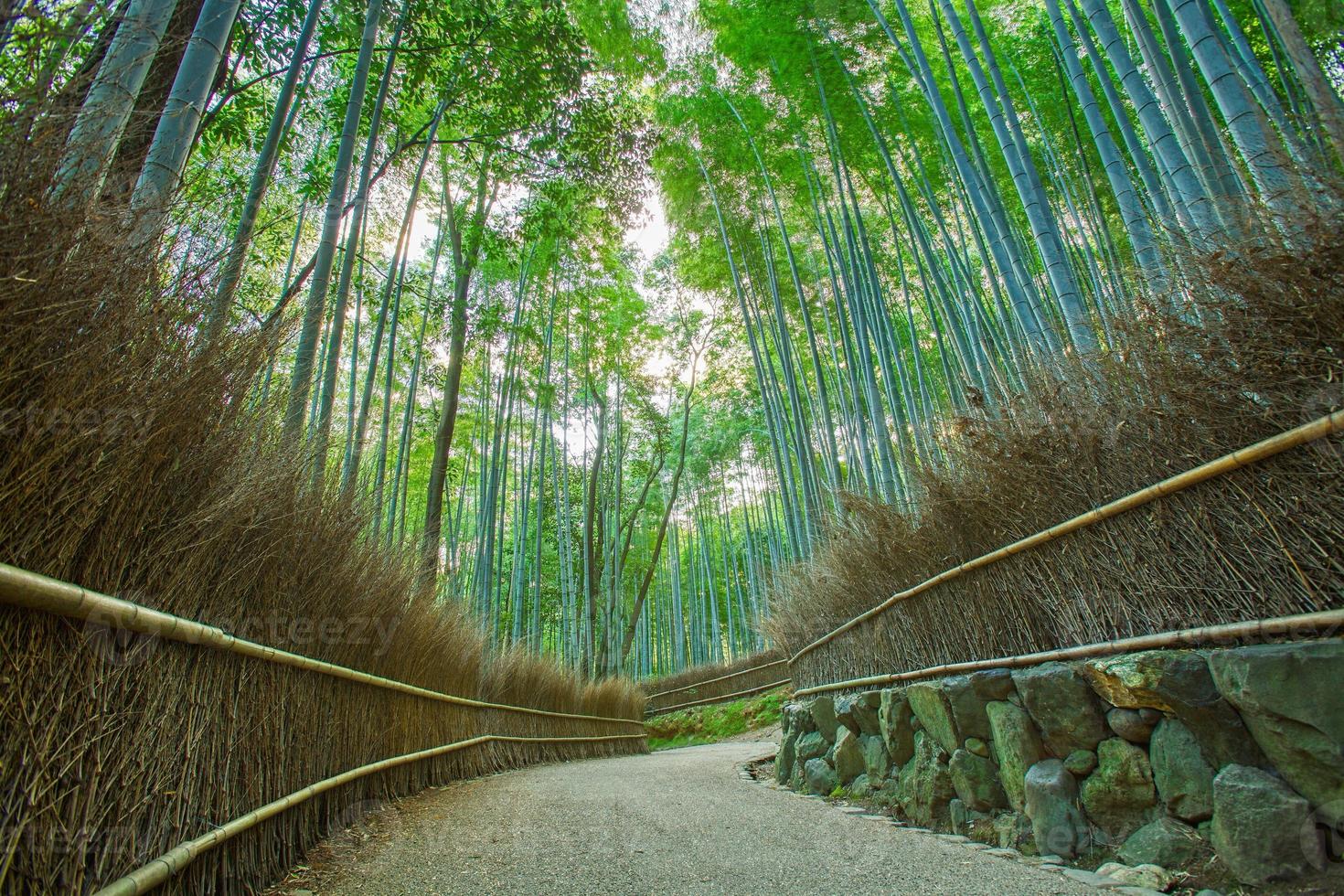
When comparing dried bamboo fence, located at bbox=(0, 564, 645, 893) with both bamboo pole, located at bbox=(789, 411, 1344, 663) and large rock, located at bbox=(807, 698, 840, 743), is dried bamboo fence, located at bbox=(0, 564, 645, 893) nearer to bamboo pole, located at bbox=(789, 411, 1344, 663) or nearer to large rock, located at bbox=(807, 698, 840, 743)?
bamboo pole, located at bbox=(789, 411, 1344, 663)

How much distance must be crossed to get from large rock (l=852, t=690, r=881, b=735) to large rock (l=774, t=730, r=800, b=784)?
0.88 meters

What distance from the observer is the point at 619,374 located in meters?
11.5

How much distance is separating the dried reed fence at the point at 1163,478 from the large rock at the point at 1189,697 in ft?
0.40

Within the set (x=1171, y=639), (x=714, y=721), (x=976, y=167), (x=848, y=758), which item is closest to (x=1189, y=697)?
(x=1171, y=639)

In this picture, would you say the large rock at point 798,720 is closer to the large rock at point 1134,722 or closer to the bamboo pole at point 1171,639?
the bamboo pole at point 1171,639

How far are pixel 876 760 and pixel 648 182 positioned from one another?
17.2 ft

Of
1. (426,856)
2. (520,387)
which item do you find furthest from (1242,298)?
(520,387)

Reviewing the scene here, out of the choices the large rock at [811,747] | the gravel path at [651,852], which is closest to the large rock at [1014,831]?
the gravel path at [651,852]

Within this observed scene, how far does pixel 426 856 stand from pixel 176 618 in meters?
1.12

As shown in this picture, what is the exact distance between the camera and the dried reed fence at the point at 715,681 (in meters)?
10.0

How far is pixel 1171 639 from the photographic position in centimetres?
152

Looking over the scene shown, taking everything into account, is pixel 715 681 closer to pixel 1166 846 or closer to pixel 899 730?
pixel 899 730

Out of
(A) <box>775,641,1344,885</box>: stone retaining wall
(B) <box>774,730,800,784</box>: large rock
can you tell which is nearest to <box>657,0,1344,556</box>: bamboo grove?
(A) <box>775,641,1344,885</box>: stone retaining wall

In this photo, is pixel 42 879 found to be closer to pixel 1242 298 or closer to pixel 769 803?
pixel 1242 298
